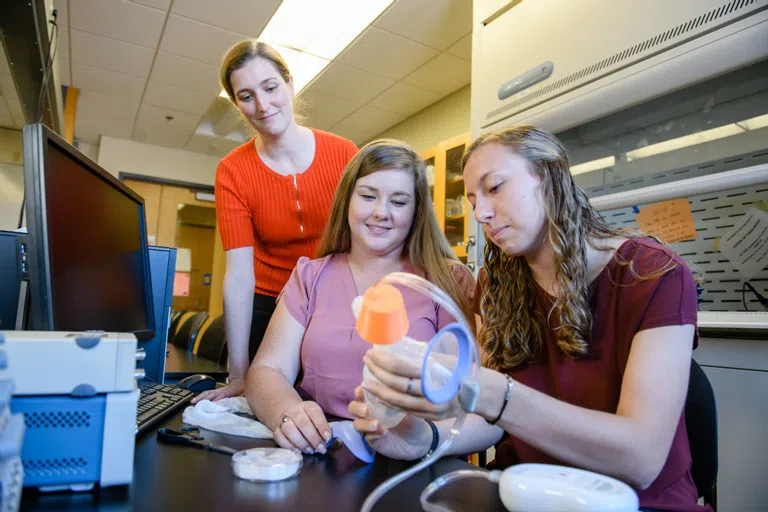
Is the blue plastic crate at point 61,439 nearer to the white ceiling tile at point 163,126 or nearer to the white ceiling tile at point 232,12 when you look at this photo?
the white ceiling tile at point 232,12

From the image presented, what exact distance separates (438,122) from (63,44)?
8.68ft

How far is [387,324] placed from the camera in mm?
503

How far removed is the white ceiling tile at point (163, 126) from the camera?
180 inches

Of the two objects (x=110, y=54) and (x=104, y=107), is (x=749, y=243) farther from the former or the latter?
(x=104, y=107)

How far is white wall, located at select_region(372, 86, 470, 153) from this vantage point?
3.78 m

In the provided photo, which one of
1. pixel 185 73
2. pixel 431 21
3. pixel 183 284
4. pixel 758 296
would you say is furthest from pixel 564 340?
pixel 183 284

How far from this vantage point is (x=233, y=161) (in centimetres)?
158

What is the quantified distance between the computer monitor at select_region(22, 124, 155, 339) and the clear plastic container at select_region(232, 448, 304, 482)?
28 cm

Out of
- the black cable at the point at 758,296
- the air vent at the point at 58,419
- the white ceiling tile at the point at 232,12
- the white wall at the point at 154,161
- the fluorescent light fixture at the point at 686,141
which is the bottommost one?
the air vent at the point at 58,419

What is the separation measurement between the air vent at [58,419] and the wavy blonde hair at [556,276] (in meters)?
0.65

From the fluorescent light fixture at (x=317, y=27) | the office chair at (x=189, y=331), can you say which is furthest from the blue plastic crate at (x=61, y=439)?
the fluorescent light fixture at (x=317, y=27)

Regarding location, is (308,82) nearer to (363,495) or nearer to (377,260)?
(377,260)

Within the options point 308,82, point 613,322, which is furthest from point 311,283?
point 308,82

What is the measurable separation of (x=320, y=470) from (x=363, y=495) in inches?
3.9
